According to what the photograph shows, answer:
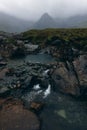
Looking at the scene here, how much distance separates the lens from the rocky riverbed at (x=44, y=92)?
39081 mm

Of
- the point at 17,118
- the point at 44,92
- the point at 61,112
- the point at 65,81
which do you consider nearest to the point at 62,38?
the point at 65,81

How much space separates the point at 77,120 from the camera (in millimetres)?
39969

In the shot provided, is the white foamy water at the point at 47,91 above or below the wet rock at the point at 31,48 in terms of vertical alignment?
below

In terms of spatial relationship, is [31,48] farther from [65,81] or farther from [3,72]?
[65,81]

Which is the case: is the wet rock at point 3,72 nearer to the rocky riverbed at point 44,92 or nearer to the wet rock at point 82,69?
the rocky riverbed at point 44,92

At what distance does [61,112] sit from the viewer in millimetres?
42281

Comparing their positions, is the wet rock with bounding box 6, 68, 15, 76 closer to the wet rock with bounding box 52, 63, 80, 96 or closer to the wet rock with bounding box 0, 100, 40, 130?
the wet rock with bounding box 52, 63, 80, 96

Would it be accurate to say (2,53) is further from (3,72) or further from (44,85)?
(44,85)

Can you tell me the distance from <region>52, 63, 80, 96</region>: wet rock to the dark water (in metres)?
1.56

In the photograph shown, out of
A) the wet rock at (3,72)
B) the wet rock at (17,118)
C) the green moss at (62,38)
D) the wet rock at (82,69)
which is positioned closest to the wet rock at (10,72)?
the wet rock at (3,72)

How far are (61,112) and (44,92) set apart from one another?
8.25 m

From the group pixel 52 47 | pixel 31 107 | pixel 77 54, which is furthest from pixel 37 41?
pixel 31 107

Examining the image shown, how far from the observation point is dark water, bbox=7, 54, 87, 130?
3844cm

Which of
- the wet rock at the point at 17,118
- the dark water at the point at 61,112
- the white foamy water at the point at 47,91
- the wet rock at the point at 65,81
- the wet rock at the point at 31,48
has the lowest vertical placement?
the dark water at the point at 61,112
